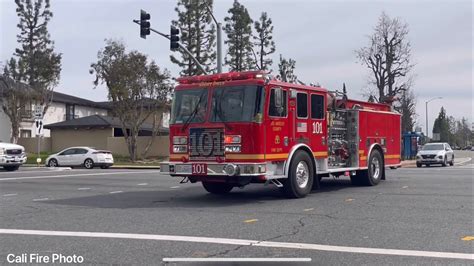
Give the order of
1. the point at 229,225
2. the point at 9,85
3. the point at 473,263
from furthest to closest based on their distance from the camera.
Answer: the point at 9,85 → the point at 229,225 → the point at 473,263

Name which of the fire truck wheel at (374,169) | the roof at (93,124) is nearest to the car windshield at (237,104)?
the fire truck wheel at (374,169)

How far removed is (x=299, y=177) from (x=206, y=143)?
240 centimetres

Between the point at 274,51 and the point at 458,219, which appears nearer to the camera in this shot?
the point at 458,219

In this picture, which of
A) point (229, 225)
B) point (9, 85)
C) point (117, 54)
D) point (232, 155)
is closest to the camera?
point (229, 225)

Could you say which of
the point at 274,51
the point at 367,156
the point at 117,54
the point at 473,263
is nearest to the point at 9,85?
the point at 117,54

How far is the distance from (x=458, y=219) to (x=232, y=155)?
4.70m

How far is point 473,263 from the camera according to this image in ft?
21.3

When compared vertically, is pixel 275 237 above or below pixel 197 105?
below

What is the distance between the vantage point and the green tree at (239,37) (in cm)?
4581

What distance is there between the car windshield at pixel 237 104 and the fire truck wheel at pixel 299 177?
1.67 m

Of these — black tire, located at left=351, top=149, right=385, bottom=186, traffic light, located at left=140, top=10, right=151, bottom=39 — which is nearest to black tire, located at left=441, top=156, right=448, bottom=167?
black tire, located at left=351, top=149, right=385, bottom=186

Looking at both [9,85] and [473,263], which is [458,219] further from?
[9,85]

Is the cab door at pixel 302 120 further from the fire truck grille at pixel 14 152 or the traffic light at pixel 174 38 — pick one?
the fire truck grille at pixel 14 152

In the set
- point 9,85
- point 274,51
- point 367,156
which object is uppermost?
point 274,51
